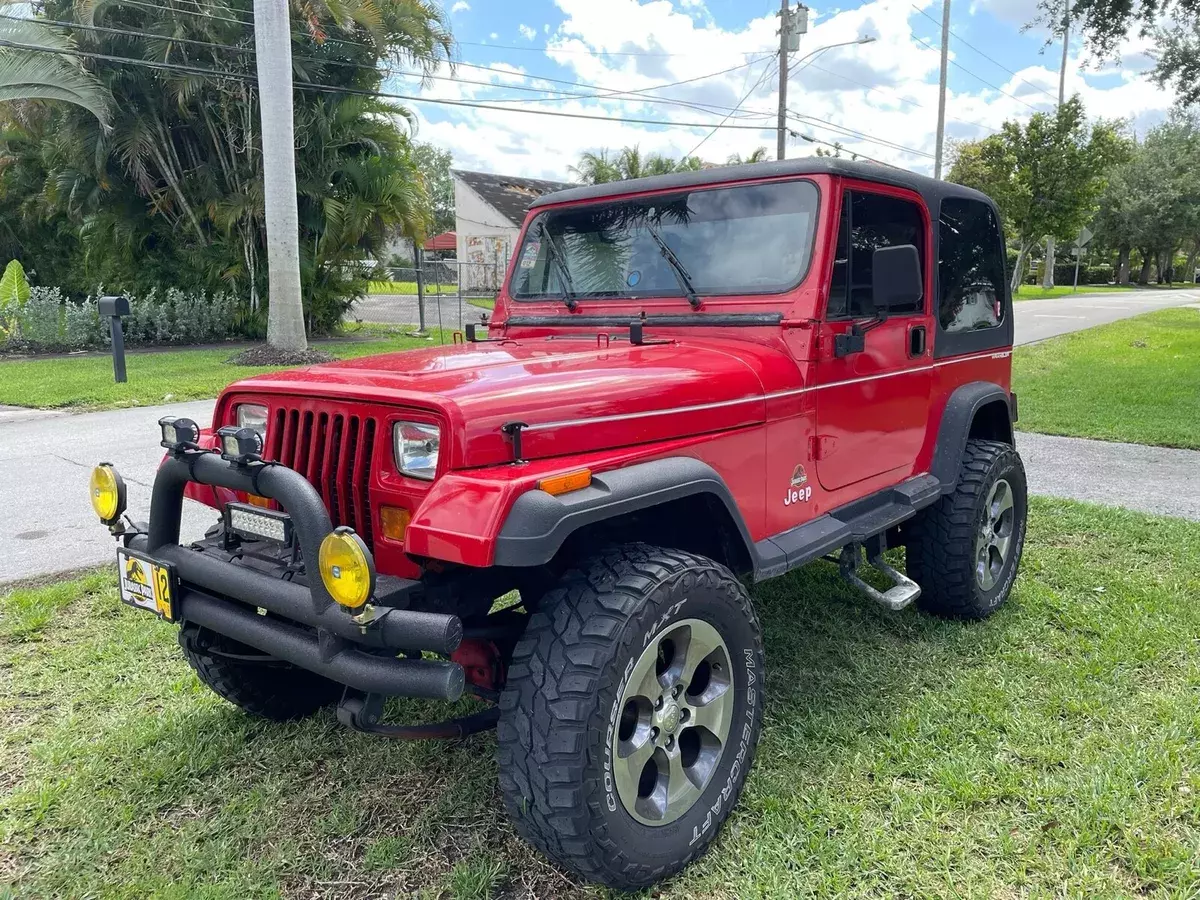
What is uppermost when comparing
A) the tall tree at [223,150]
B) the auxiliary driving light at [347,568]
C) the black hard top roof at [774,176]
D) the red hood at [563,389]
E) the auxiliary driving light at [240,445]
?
the tall tree at [223,150]

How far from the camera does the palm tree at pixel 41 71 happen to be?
12648 mm

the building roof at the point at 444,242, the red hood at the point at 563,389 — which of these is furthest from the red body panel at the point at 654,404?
the building roof at the point at 444,242

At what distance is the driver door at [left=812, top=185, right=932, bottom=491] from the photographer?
3252 millimetres

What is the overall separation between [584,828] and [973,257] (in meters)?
3.38

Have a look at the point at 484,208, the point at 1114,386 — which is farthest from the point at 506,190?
the point at 1114,386

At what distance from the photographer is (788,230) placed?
Result: 326 cm

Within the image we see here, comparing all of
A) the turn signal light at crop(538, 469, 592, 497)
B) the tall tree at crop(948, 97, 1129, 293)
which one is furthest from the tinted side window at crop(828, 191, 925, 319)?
the tall tree at crop(948, 97, 1129, 293)

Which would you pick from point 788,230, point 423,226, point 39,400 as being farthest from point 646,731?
point 423,226

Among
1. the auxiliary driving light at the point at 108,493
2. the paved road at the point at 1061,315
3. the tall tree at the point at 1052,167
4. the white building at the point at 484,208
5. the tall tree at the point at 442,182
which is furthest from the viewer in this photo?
the tall tree at the point at 442,182

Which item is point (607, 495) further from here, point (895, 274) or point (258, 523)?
point (895, 274)

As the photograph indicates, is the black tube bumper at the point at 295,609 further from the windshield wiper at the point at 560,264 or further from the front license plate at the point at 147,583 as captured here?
the windshield wiper at the point at 560,264

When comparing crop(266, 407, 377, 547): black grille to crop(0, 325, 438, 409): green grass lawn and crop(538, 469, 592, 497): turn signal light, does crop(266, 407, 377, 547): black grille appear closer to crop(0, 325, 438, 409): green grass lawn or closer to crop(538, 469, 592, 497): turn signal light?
crop(538, 469, 592, 497): turn signal light

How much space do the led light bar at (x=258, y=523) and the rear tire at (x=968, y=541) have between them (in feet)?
9.19

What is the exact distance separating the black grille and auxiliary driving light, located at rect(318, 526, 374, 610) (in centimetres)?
34
